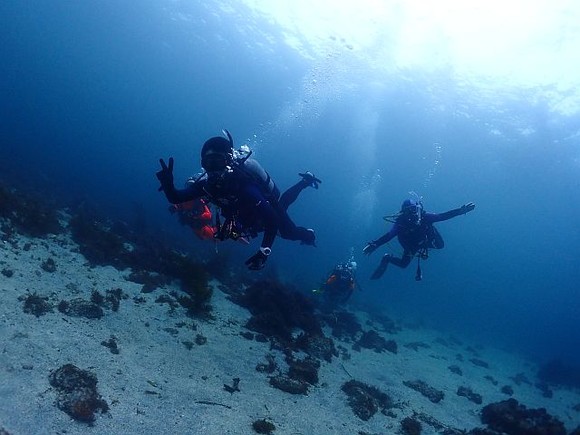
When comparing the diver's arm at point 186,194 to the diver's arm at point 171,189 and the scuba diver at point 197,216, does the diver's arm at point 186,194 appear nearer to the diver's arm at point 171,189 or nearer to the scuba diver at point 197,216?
the diver's arm at point 171,189

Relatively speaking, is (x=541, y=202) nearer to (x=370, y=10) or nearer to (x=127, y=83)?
(x=370, y=10)

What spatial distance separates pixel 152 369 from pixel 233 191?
14.9ft

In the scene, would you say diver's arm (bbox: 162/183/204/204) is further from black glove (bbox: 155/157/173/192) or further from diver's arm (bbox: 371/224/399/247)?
diver's arm (bbox: 371/224/399/247)

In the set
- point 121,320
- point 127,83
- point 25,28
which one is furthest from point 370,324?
point 127,83

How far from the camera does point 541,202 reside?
66.6 meters

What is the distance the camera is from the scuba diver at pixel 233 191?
20.2ft

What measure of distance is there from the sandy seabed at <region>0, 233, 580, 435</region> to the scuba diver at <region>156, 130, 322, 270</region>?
3.33m

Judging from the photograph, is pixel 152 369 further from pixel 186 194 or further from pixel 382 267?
pixel 382 267

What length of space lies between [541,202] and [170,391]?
2955 inches

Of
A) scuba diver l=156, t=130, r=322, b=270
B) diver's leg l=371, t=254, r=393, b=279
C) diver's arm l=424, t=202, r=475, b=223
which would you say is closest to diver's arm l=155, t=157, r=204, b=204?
scuba diver l=156, t=130, r=322, b=270

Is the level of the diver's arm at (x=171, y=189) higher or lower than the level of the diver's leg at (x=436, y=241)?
lower

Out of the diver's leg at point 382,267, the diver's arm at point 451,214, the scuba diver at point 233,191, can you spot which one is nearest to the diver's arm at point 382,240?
the diver's arm at point 451,214

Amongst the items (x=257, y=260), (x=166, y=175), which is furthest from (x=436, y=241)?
(x=166, y=175)

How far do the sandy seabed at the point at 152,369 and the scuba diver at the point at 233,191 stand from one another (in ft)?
10.9
